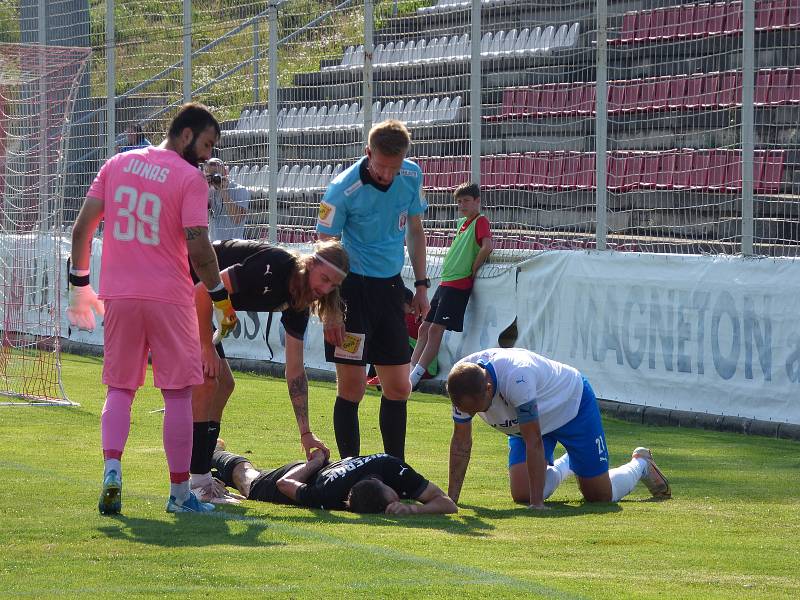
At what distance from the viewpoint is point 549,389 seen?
296 inches

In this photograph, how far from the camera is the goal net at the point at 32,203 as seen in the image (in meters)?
12.3

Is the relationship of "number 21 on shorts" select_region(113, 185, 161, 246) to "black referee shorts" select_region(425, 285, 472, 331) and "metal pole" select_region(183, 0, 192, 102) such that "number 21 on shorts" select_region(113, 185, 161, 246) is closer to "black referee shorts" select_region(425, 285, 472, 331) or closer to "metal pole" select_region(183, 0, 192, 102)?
"black referee shorts" select_region(425, 285, 472, 331)

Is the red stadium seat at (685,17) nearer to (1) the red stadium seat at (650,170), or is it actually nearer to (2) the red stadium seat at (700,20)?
(2) the red stadium seat at (700,20)

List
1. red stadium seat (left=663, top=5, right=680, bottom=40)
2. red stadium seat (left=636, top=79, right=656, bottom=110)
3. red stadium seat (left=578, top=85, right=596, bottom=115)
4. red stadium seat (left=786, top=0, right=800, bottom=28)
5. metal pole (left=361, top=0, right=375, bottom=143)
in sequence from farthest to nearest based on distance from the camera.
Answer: red stadium seat (left=663, top=5, right=680, bottom=40), metal pole (left=361, top=0, right=375, bottom=143), red stadium seat (left=578, top=85, right=596, bottom=115), red stadium seat (left=786, top=0, right=800, bottom=28), red stadium seat (left=636, top=79, right=656, bottom=110)

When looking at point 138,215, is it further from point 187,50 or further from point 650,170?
point 187,50

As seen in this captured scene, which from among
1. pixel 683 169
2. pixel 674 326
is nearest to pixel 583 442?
pixel 674 326

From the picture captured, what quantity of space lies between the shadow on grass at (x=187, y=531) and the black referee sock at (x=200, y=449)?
639 mm

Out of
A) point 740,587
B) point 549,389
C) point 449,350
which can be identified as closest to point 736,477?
point 549,389

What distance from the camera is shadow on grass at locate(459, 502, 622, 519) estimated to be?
6922 mm

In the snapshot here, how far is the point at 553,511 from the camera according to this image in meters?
7.16

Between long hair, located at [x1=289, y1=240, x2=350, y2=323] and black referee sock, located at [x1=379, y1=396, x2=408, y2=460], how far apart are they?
3.58 feet

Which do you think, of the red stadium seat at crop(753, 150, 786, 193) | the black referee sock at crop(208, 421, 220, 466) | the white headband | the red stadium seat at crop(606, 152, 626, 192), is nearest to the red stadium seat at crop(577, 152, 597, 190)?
the red stadium seat at crop(606, 152, 626, 192)

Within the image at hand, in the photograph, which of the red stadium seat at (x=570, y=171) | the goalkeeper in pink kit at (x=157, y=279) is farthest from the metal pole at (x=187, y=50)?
the goalkeeper in pink kit at (x=157, y=279)

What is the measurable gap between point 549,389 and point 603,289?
4.91m
